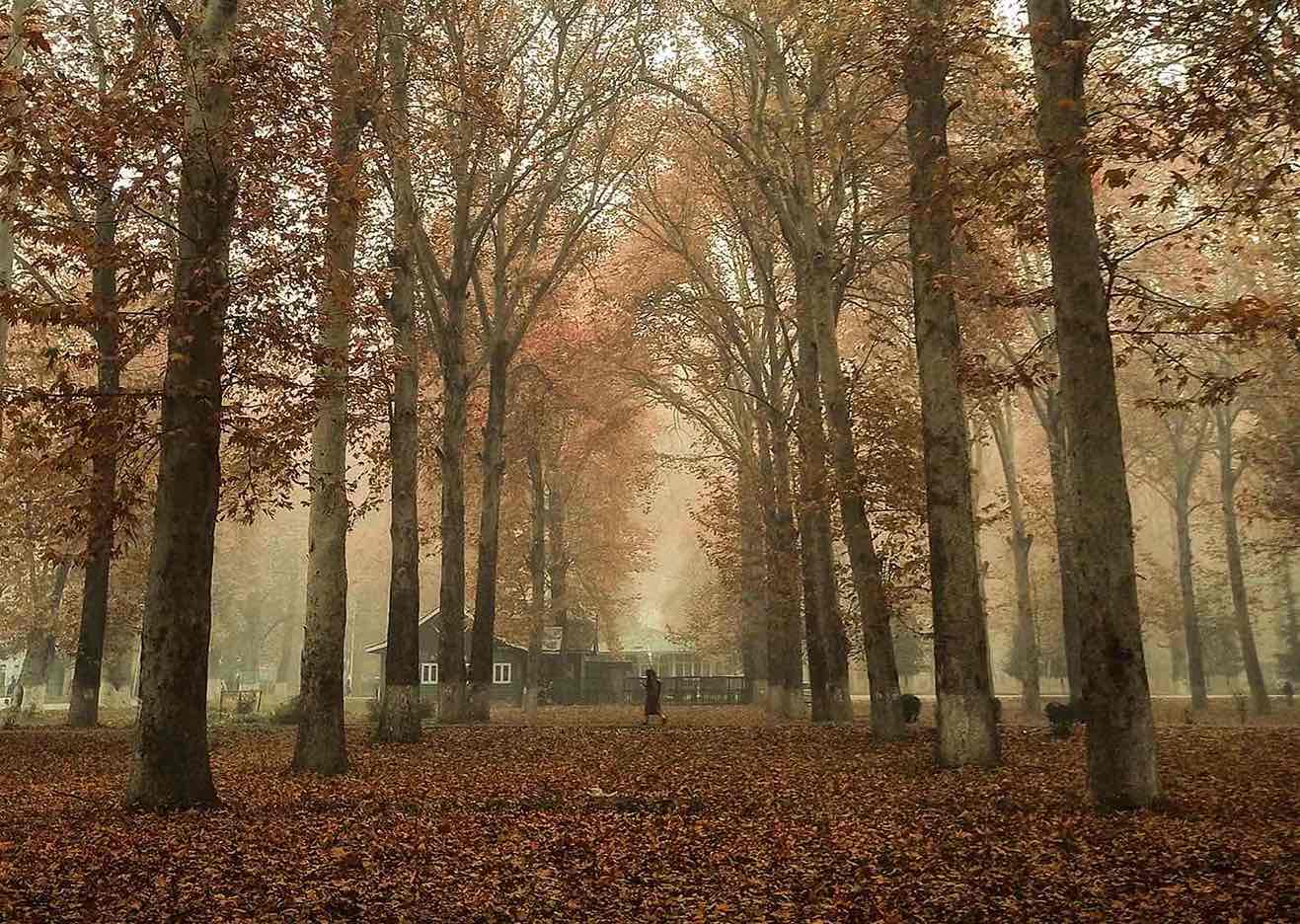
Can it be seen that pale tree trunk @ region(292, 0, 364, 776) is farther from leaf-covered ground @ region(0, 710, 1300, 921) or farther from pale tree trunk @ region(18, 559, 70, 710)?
pale tree trunk @ region(18, 559, 70, 710)

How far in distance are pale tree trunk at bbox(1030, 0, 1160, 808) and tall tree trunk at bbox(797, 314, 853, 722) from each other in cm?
1065

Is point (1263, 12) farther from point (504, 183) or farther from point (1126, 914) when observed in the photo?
point (504, 183)

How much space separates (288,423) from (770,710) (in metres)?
21.9

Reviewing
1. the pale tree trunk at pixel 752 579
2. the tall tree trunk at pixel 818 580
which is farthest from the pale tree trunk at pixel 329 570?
the pale tree trunk at pixel 752 579

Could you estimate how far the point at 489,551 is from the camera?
26.7 metres

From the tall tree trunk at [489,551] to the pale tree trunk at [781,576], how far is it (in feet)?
24.6

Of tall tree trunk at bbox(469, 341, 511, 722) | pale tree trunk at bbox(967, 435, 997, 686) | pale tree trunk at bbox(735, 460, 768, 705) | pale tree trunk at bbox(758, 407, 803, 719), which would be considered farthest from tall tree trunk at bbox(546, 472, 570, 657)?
pale tree trunk at bbox(967, 435, 997, 686)

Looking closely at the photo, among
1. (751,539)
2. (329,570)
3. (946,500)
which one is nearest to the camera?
(946,500)

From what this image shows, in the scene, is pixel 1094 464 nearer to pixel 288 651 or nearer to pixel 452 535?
pixel 452 535

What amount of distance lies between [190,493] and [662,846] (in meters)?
6.03

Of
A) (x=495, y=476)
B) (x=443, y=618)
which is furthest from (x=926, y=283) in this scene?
(x=495, y=476)

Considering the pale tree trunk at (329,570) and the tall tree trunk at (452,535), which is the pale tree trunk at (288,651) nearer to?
the tall tree trunk at (452,535)

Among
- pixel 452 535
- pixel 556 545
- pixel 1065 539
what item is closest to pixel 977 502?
pixel 1065 539

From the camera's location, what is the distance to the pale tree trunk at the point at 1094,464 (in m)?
9.62
